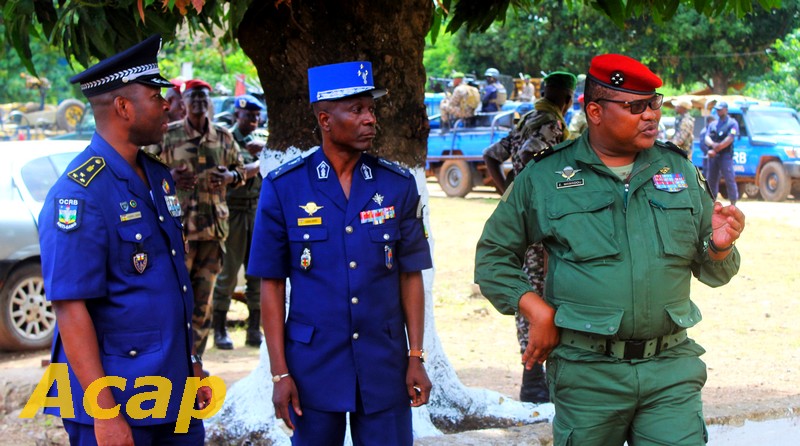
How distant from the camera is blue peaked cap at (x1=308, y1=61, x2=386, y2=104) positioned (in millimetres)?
3373

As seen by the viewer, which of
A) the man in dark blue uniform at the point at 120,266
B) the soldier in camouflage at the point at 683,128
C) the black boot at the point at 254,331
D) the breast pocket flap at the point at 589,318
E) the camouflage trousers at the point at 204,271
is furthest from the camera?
the soldier in camouflage at the point at 683,128

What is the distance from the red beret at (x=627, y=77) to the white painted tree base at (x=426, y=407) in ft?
5.68

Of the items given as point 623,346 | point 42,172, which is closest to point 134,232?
point 623,346

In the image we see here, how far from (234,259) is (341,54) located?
142 inches

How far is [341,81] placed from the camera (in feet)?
11.1

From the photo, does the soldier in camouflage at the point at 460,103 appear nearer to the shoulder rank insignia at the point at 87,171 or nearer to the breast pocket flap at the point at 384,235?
the breast pocket flap at the point at 384,235

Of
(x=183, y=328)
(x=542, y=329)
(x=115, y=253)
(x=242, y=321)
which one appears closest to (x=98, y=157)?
(x=115, y=253)

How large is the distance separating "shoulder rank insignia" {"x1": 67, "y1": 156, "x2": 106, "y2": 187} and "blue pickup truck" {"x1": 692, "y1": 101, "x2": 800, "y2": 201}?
60.9 feet

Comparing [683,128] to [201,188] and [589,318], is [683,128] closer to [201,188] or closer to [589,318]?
[201,188]

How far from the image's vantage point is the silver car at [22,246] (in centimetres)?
816

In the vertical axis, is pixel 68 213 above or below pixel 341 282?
above

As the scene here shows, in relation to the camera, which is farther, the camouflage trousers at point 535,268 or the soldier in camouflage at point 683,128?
the soldier in camouflage at point 683,128

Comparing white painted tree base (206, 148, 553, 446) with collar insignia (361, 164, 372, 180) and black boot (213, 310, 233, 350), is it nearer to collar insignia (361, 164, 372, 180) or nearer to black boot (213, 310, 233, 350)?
collar insignia (361, 164, 372, 180)

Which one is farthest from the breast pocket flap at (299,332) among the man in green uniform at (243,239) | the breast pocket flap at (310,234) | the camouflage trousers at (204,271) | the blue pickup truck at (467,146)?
the blue pickup truck at (467,146)
